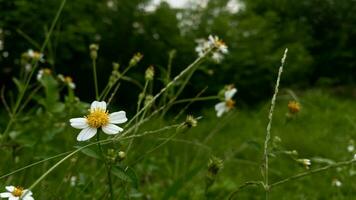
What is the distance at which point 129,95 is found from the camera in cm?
425

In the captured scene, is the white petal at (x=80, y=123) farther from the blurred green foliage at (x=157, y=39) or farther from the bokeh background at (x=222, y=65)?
the blurred green foliage at (x=157, y=39)

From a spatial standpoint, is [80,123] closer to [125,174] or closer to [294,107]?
[125,174]

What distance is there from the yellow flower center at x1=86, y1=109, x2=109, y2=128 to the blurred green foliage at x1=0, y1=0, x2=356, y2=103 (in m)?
2.62

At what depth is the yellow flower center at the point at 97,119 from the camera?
890mm

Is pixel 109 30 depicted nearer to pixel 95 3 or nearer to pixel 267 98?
pixel 95 3

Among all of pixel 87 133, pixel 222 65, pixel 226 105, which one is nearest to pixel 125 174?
pixel 87 133

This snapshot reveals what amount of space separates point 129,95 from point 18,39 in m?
0.88

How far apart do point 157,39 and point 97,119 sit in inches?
134

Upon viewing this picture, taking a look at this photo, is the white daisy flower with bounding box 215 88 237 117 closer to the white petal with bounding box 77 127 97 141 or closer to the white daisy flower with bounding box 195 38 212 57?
the white daisy flower with bounding box 195 38 212 57

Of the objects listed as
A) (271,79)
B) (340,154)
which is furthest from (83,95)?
(340,154)

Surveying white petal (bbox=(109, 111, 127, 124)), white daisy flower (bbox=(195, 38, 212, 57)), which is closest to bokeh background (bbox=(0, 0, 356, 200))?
white daisy flower (bbox=(195, 38, 212, 57))

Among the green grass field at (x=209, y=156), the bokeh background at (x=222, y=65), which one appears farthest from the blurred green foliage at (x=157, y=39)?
the green grass field at (x=209, y=156)

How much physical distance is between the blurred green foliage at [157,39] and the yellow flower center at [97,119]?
2623 millimetres

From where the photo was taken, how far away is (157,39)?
4270 mm
